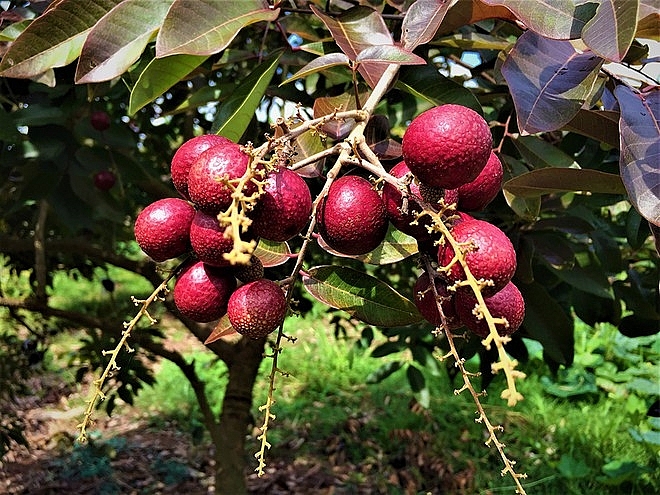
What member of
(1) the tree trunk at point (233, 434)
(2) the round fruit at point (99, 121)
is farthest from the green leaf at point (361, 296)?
(1) the tree trunk at point (233, 434)

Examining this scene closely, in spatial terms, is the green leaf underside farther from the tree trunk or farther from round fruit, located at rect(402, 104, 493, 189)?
the tree trunk

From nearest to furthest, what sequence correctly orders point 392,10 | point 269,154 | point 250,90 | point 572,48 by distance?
point 269,154 < point 572,48 < point 250,90 < point 392,10

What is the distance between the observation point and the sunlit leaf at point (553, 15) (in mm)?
743

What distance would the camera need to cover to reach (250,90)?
95 centimetres

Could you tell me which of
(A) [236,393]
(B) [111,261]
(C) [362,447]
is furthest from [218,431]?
(C) [362,447]

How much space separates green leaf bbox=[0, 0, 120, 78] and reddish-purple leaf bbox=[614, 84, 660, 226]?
67 centimetres

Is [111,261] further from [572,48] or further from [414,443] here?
[414,443]

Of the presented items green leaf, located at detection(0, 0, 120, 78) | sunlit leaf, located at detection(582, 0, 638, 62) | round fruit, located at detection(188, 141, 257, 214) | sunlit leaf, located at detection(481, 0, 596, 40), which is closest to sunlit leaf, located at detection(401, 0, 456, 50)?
sunlit leaf, located at detection(481, 0, 596, 40)

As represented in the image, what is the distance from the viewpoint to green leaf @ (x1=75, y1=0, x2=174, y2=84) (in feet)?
2.63

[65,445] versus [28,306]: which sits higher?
[28,306]

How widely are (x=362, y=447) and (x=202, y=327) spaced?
1.92 metres

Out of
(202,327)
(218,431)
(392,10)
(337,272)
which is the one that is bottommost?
(218,431)

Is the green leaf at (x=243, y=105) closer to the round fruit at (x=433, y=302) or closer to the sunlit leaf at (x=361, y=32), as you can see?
the sunlit leaf at (x=361, y=32)

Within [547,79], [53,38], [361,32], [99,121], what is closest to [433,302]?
[547,79]
